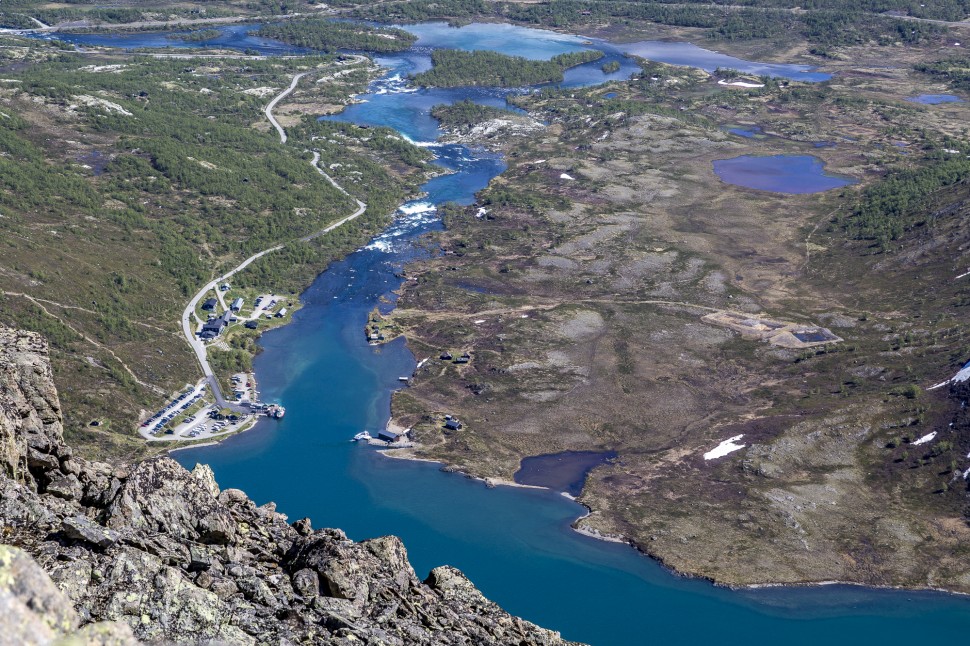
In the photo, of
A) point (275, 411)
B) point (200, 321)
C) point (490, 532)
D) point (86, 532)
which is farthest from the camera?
point (200, 321)

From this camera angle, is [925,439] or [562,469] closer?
[925,439]

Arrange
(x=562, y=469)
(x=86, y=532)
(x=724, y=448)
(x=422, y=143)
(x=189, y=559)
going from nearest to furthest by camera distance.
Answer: (x=86, y=532), (x=189, y=559), (x=562, y=469), (x=724, y=448), (x=422, y=143)

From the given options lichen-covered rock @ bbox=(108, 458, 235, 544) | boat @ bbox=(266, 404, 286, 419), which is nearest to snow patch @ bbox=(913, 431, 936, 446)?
boat @ bbox=(266, 404, 286, 419)

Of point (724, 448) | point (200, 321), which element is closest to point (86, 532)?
point (724, 448)

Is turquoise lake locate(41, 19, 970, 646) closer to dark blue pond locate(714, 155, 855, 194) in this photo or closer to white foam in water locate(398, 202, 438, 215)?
white foam in water locate(398, 202, 438, 215)

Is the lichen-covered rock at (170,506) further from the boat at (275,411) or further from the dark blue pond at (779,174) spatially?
the dark blue pond at (779,174)

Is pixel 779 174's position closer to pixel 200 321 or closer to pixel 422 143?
pixel 422 143

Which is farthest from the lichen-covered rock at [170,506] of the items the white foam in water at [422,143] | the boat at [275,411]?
the white foam in water at [422,143]
